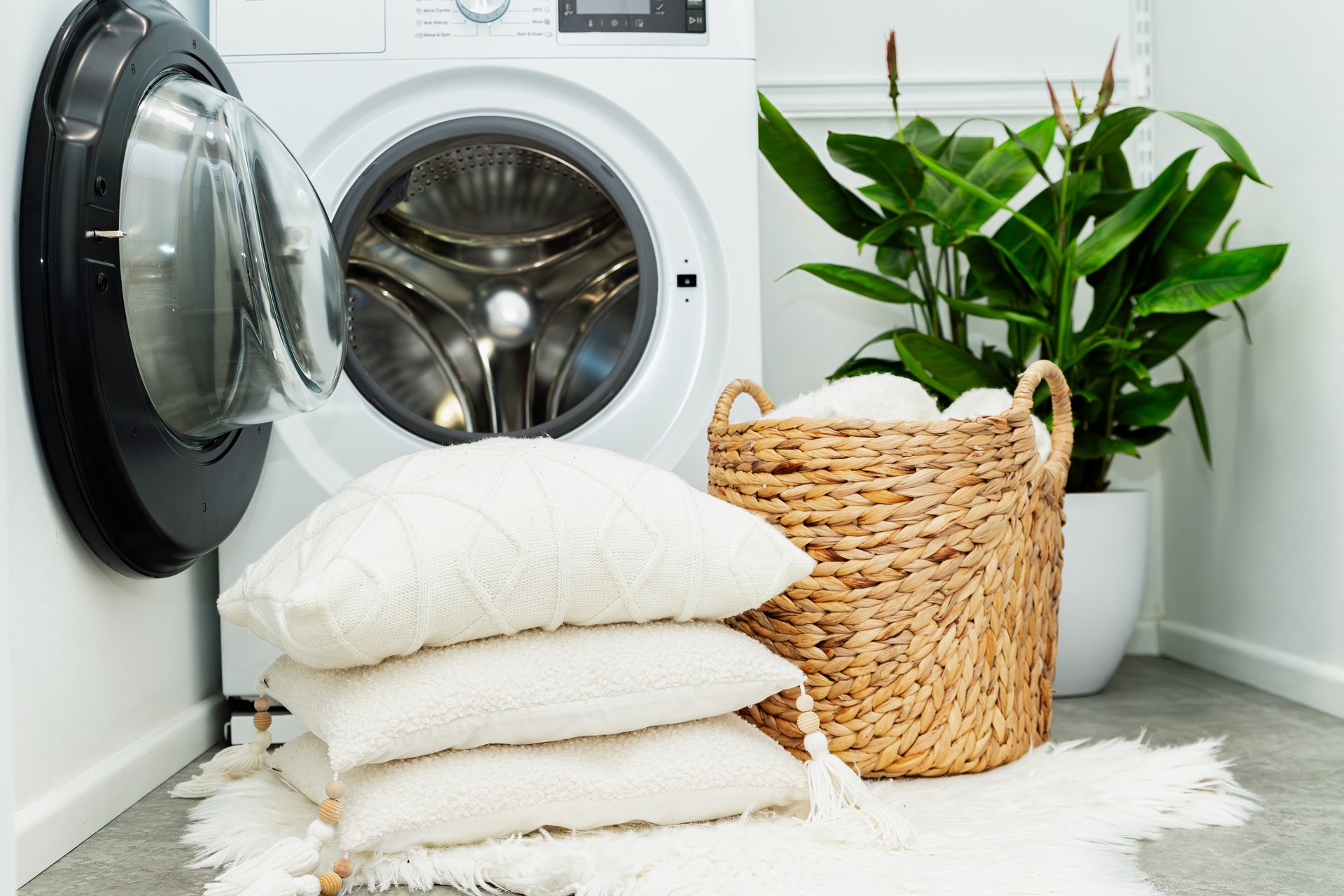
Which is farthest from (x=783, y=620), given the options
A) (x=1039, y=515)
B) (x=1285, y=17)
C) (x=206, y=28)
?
(x=1285, y=17)

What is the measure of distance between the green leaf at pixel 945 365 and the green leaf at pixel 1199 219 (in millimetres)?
282

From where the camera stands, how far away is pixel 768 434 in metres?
0.92

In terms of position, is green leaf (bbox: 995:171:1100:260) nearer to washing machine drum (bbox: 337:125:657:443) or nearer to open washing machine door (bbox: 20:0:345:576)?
washing machine drum (bbox: 337:125:657:443)

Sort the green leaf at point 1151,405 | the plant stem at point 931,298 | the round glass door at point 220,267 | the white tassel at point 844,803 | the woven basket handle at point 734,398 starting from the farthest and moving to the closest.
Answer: the plant stem at point 931,298 < the green leaf at point 1151,405 < the woven basket handle at point 734,398 < the round glass door at point 220,267 < the white tassel at point 844,803

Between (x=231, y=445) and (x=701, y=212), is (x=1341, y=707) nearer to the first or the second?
(x=701, y=212)

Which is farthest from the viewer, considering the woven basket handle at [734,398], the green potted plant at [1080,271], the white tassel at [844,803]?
the green potted plant at [1080,271]

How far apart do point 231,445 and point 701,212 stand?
0.58 m

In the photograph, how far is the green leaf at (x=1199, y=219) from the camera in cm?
124

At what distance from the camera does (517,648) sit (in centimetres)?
75

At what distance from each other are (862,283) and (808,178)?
0.17m

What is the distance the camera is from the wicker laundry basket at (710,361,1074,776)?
877mm

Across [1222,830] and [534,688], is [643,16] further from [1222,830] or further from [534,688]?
[1222,830]

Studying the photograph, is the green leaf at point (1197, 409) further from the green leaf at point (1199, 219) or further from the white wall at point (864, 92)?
the white wall at point (864, 92)

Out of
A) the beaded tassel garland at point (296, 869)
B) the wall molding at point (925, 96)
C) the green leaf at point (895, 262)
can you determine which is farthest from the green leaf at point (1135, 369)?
the beaded tassel garland at point (296, 869)
